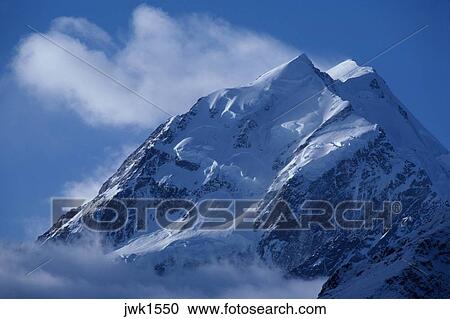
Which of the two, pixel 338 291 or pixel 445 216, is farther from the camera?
pixel 445 216
